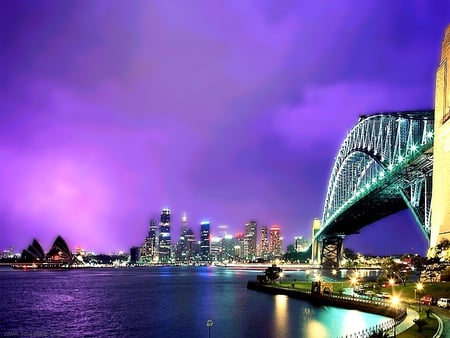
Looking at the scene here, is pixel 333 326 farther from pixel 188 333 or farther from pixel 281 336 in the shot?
pixel 188 333

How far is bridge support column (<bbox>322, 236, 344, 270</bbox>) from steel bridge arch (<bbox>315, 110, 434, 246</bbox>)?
6.26 metres

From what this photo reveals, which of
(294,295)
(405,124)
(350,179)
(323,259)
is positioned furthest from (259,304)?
(323,259)

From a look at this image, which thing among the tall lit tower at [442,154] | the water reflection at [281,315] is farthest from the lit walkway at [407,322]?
the tall lit tower at [442,154]

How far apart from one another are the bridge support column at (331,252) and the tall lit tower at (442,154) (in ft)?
307

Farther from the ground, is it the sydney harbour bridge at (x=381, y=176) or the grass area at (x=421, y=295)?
the sydney harbour bridge at (x=381, y=176)

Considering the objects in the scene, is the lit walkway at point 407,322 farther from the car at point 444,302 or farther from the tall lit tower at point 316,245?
the tall lit tower at point 316,245

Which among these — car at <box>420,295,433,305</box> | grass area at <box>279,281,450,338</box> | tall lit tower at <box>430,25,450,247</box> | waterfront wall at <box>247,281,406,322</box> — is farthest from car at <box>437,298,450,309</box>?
tall lit tower at <box>430,25,450,247</box>

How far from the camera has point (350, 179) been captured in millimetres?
121750

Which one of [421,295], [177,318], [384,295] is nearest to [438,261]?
[421,295]

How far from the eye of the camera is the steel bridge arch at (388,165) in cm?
6675

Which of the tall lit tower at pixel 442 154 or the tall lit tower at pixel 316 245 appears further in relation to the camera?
the tall lit tower at pixel 316 245

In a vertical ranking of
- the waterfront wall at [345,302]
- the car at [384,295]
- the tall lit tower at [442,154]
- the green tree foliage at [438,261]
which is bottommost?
the waterfront wall at [345,302]

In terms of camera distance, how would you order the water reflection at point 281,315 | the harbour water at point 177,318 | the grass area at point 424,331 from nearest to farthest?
the grass area at point 424,331 < the harbour water at point 177,318 < the water reflection at point 281,315

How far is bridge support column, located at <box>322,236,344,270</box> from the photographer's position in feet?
488
